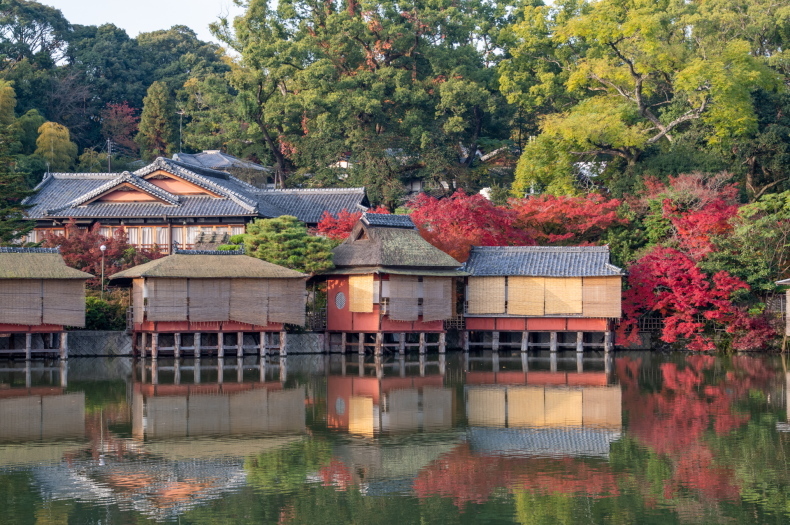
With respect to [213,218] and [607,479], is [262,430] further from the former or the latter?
[213,218]

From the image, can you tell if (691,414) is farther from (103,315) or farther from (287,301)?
(103,315)

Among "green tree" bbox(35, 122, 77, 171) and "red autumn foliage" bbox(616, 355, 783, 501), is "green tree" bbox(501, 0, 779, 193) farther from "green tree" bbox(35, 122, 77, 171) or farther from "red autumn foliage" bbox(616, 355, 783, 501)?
"green tree" bbox(35, 122, 77, 171)

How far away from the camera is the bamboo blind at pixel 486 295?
38.1 metres

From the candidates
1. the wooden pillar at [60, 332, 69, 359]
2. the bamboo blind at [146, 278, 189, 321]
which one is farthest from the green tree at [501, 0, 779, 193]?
the wooden pillar at [60, 332, 69, 359]

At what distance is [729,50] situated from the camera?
146ft

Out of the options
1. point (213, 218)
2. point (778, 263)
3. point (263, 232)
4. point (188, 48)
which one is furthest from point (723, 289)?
point (188, 48)

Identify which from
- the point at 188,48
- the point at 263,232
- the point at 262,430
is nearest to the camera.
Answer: the point at 262,430

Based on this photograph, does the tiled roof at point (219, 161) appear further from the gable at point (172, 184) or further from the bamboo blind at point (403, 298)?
the bamboo blind at point (403, 298)

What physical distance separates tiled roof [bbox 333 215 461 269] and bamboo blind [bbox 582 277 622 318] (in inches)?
181

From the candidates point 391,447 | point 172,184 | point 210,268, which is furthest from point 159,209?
point 391,447

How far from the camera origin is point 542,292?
37781 mm

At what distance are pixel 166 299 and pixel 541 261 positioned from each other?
13.2m

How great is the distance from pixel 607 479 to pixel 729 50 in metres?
32.4

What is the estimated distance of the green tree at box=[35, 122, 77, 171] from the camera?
5616 centimetres
